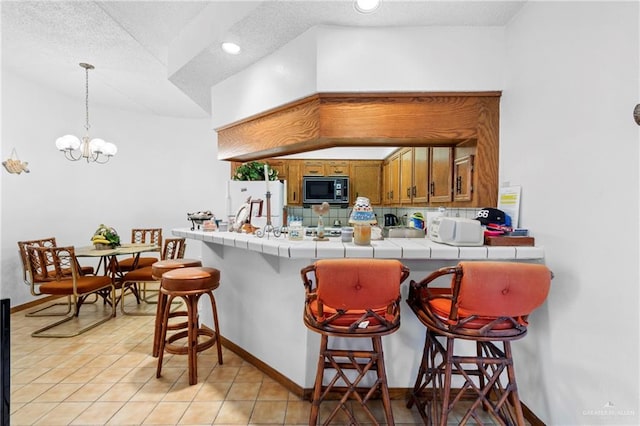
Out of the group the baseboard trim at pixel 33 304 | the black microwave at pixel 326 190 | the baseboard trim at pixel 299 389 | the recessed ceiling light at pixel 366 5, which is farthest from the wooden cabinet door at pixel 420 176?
the baseboard trim at pixel 33 304

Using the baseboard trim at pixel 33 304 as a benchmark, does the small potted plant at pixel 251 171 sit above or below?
above

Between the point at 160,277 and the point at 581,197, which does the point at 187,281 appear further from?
the point at 581,197

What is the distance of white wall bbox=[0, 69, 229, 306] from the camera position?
3.36 m

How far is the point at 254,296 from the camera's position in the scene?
2.20 meters

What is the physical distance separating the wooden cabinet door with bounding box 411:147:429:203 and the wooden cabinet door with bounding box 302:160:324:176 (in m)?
1.01

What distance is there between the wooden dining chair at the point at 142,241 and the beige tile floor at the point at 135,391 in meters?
1.22

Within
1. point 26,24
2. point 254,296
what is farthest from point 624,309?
point 26,24

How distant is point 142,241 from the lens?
171 inches

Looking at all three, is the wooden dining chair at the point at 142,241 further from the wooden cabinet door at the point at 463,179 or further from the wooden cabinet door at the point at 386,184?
the wooden cabinet door at the point at 463,179

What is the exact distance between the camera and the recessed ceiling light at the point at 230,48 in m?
2.14

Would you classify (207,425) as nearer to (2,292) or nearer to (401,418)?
(401,418)

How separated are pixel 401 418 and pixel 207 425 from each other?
1104 mm

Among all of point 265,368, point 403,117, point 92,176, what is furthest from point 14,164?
point 403,117

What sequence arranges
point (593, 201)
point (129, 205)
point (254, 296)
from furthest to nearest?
point (129, 205) < point (254, 296) < point (593, 201)
